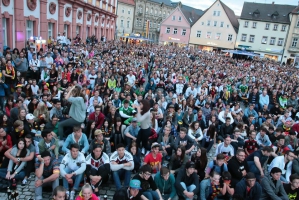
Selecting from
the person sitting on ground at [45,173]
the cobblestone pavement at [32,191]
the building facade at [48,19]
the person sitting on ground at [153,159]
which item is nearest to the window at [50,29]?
the building facade at [48,19]

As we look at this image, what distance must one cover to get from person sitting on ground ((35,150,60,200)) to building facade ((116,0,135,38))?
5526 cm

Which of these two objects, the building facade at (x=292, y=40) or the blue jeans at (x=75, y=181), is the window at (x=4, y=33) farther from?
the building facade at (x=292, y=40)

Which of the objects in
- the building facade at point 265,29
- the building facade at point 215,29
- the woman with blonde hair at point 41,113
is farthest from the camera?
the building facade at point 215,29

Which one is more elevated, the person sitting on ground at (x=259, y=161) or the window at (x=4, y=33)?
the window at (x=4, y=33)

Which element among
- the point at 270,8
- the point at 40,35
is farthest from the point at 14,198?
the point at 270,8

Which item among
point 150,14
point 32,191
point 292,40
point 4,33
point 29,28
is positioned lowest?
point 32,191

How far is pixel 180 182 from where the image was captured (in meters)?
5.70

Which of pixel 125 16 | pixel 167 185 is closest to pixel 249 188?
pixel 167 185

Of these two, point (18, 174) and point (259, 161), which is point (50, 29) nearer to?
point (18, 174)

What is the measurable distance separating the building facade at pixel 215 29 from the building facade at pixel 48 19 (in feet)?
80.9

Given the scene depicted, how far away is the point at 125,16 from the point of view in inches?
2350

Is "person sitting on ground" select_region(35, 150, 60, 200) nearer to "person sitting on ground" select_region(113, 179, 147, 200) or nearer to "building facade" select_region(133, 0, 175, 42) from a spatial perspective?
"person sitting on ground" select_region(113, 179, 147, 200)

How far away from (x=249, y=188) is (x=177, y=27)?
2087 inches

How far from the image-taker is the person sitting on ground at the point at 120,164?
5.86 m
